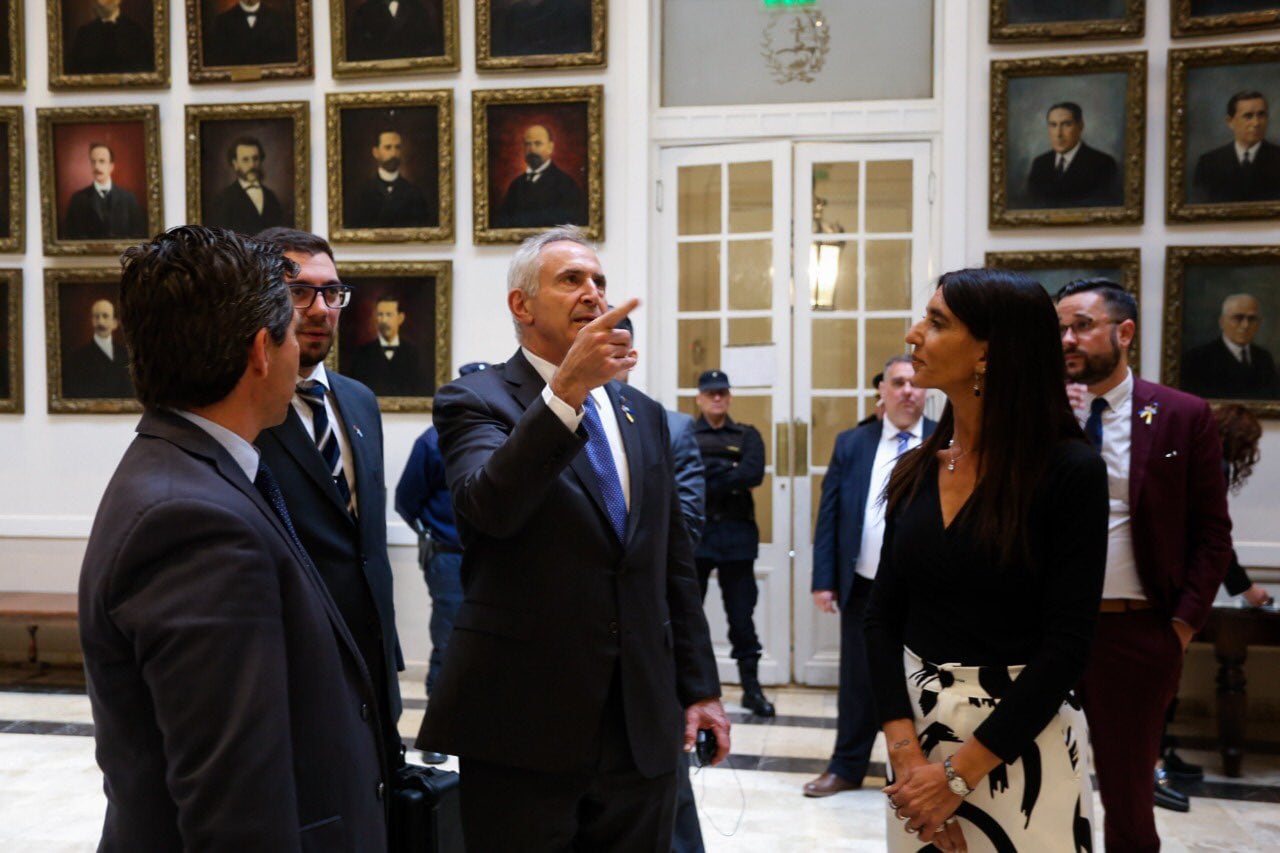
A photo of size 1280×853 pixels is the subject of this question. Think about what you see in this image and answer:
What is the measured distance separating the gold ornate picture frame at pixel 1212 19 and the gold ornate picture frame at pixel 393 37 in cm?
471

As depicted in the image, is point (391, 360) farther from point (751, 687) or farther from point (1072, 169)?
point (1072, 169)

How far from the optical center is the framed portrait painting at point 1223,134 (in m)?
6.73

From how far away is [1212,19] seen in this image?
678cm

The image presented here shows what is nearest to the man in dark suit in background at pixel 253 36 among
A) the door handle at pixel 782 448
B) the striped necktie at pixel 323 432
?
the door handle at pixel 782 448

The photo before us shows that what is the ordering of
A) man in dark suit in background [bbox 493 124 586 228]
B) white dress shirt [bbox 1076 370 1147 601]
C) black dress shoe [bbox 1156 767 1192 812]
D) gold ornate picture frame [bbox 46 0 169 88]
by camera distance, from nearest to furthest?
white dress shirt [bbox 1076 370 1147 601], black dress shoe [bbox 1156 767 1192 812], man in dark suit in background [bbox 493 124 586 228], gold ornate picture frame [bbox 46 0 169 88]

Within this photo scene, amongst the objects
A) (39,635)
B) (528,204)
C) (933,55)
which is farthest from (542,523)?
(39,635)

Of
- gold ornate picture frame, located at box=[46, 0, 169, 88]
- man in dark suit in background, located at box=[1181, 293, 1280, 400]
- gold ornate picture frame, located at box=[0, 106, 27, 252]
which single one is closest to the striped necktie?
man in dark suit in background, located at box=[1181, 293, 1280, 400]

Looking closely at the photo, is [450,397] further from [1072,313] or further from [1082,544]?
[1072,313]

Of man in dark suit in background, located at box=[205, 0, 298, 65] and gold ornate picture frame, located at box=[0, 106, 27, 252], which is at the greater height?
man in dark suit in background, located at box=[205, 0, 298, 65]

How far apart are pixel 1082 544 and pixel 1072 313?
4.67 feet

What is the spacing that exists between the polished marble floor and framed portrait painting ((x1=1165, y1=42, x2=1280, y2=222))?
10.7ft

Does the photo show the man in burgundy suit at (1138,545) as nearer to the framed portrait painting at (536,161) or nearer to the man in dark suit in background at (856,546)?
the man in dark suit in background at (856,546)

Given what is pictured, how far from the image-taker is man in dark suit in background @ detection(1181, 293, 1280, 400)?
6.77 m

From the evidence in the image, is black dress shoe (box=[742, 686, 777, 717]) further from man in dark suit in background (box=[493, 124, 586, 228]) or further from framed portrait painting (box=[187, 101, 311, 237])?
framed portrait painting (box=[187, 101, 311, 237])
